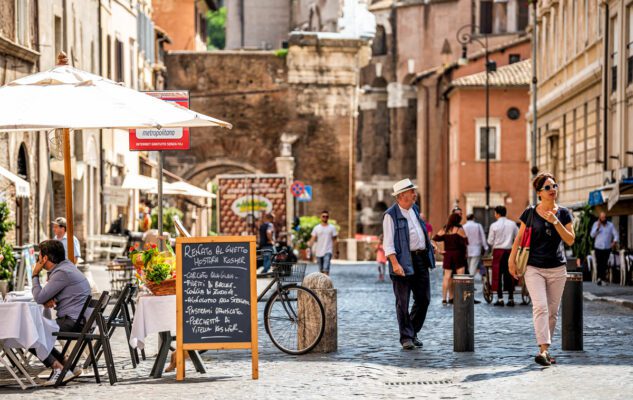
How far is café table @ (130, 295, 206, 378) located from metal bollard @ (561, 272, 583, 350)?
11.8 feet

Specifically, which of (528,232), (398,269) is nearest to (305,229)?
(398,269)

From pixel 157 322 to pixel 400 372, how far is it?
2040 millimetres

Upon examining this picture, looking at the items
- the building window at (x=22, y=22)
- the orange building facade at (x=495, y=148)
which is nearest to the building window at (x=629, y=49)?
the building window at (x=22, y=22)

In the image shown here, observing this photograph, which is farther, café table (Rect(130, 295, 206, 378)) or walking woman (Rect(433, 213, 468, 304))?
walking woman (Rect(433, 213, 468, 304))

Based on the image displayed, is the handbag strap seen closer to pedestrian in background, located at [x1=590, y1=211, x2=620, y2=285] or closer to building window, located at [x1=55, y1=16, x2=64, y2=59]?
pedestrian in background, located at [x1=590, y1=211, x2=620, y2=285]

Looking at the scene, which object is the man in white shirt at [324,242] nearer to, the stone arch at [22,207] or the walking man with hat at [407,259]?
the stone arch at [22,207]

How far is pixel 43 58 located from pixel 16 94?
62.2 ft

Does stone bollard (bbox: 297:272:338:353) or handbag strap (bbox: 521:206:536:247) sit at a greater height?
handbag strap (bbox: 521:206:536:247)

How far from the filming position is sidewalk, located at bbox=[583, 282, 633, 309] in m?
22.8

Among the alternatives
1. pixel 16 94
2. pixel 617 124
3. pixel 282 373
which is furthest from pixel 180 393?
pixel 617 124

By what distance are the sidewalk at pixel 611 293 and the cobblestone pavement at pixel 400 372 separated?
19.4 ft

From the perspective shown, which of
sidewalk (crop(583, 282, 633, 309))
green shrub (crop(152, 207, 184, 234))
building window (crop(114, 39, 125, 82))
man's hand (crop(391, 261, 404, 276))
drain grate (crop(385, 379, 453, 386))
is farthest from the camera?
building window (crop(114, 39, 125, 82))

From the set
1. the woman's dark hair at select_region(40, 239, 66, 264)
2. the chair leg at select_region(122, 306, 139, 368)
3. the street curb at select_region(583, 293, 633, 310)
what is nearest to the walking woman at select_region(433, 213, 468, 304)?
the street curb at select_region(583, 293, 633, 310)

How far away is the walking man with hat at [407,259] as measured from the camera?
562 inches
